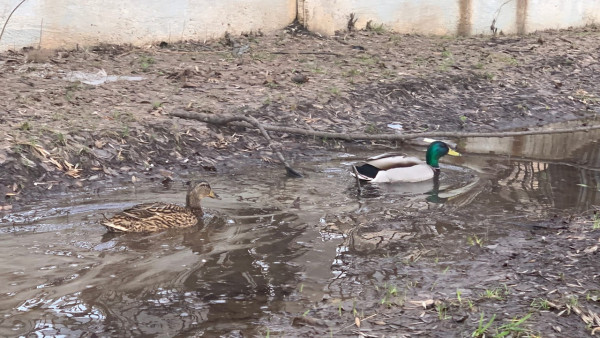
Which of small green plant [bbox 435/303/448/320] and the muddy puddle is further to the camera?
the muddy puddle

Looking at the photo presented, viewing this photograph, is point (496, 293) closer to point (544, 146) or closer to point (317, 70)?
Answer: point (544, 146)

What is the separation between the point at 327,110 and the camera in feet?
36.7

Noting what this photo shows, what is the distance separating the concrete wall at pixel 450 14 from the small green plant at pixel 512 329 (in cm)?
1079

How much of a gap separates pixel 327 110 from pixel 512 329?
693 cm

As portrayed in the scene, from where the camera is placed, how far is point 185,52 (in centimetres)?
1285

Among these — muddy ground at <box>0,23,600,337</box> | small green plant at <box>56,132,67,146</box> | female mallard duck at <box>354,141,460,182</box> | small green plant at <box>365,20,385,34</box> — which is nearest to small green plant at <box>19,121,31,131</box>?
muddy ground at <box>0,23,600,337</box>

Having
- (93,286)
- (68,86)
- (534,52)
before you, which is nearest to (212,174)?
(68,86)

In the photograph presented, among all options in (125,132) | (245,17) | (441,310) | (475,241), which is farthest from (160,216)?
(245,17)

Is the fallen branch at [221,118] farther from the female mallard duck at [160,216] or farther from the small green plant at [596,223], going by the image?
the small green plant at [596,223]

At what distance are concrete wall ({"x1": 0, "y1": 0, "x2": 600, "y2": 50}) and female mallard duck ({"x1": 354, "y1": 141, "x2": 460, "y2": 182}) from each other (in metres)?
5.46

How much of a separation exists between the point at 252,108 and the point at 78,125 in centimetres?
255

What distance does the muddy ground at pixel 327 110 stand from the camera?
16.6 ft

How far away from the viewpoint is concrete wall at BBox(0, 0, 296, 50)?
11.6 metres

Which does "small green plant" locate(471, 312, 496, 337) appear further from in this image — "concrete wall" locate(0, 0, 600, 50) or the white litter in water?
"concrete wall" locate(0, 0, 600, 50)
